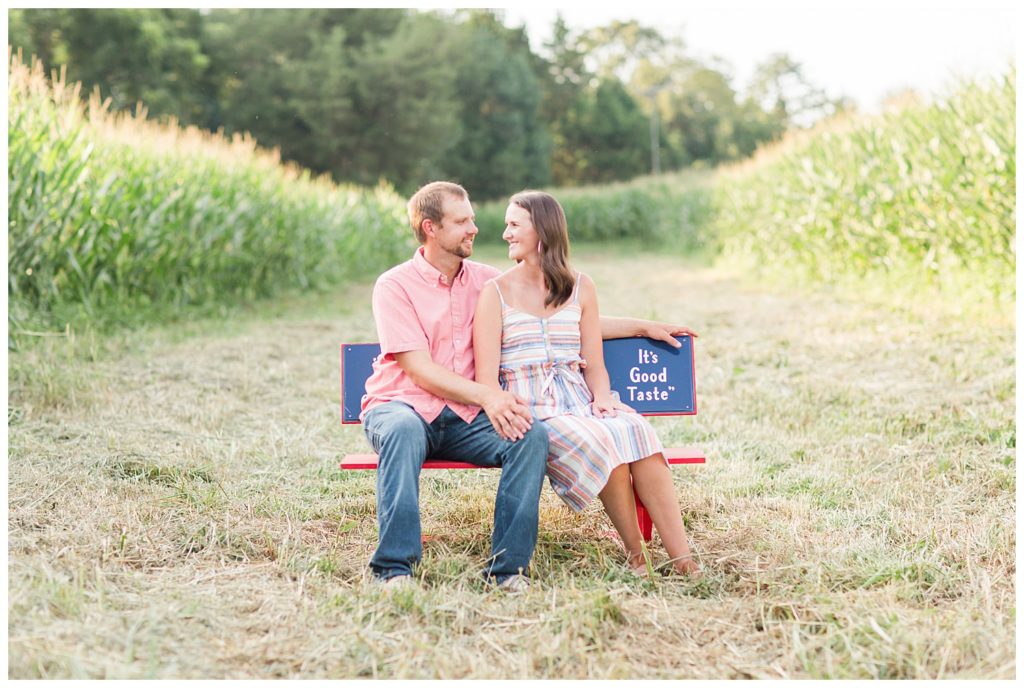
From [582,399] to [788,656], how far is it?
1.15 meters

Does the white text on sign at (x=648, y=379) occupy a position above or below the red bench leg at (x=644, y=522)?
above

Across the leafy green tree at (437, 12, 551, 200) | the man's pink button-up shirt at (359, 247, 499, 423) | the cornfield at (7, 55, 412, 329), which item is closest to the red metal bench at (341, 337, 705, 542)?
the man's pink button-up shirt at (359, 247, 499, 423)

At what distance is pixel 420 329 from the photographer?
334cm

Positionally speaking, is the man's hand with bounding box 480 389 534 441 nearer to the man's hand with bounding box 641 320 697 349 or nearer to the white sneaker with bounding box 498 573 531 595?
the white sneaker with bounding box 498 573 531 595

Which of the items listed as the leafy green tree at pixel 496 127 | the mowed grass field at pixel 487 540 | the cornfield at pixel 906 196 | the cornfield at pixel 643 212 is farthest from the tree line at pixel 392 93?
the mowed grass field at pixel 487 540

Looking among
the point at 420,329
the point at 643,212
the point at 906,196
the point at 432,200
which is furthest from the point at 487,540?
the point at 643,212

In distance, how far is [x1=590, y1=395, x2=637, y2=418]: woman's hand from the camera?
3324 millimetres

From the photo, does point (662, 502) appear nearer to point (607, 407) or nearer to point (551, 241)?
point (607, 407)

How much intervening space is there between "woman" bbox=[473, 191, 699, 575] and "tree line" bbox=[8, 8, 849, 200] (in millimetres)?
17177

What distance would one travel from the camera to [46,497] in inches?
147

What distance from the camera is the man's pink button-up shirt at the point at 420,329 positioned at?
329 cm

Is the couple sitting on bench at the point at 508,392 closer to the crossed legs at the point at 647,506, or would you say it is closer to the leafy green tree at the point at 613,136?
the crossed legs at the point at 647,506

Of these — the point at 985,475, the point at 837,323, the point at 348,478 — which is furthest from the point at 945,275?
the point at 348,478

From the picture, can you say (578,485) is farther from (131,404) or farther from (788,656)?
(131,404)
